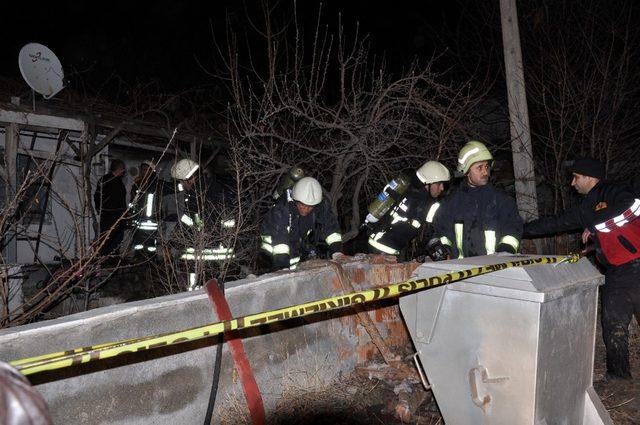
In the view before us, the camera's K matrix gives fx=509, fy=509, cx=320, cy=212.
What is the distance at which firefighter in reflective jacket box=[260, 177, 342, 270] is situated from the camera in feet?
15.8

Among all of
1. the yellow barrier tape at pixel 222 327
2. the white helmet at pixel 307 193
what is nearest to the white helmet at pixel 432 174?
the white helmet at pixel 307 193

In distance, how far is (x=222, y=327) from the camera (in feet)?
7.14

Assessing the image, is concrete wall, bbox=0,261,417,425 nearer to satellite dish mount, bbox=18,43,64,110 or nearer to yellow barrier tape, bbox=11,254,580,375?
yellow barrier tape, bbox=11,254,580,375

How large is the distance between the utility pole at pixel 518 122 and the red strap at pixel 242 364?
195 inches

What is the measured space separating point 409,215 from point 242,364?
8.58 feet

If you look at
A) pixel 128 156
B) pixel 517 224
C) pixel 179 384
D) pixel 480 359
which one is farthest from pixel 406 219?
pixel 128 156

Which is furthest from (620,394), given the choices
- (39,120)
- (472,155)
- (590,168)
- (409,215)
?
(39,120)

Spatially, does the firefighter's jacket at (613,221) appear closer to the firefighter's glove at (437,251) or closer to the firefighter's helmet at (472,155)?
the firefighter's helmet at (472,155)

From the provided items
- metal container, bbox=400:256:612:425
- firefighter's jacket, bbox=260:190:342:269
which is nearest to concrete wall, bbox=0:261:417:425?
firefighter's jacket, bbox=260:190:342:269

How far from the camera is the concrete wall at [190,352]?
255cm

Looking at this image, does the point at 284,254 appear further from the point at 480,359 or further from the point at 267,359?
the point at 480,359

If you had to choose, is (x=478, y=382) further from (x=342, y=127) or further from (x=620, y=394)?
(x=342, y=127)

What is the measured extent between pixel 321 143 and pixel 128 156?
5276mm

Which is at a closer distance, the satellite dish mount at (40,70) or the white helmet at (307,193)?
the white helmet at (307,193)
